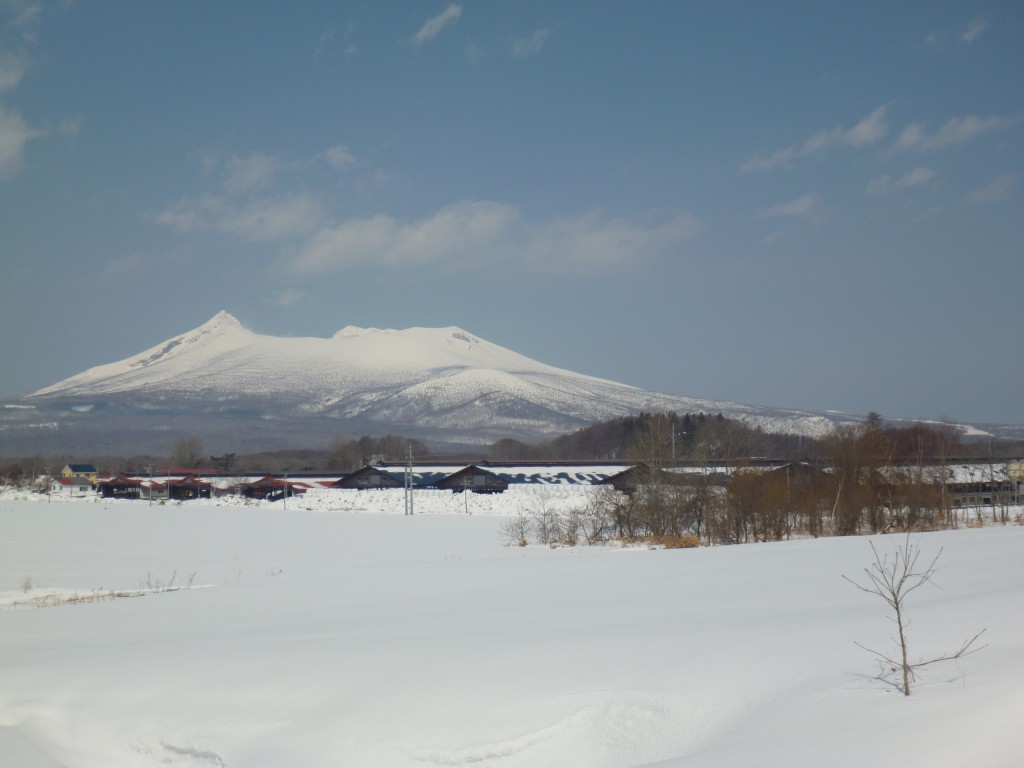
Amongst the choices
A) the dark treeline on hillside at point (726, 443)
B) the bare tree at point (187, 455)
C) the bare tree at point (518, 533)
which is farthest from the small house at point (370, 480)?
the bare tree at point (187, 455)

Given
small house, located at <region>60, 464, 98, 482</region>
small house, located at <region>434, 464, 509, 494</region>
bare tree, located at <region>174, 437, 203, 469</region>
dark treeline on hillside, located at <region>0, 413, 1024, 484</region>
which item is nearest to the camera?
dark treeline on hillside, located at <region>0, 413, 1024, 484</region>

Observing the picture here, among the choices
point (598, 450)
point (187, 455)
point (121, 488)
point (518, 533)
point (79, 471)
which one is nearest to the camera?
point (518, 533)

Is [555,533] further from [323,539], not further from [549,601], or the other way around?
[549,601]

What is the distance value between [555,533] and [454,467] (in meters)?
51.2

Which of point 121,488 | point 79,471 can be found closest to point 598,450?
point 121,488

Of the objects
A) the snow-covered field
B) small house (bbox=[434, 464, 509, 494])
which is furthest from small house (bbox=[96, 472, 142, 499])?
the snow-covered field

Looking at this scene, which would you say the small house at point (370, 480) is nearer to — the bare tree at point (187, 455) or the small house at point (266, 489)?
the small house at point (266, 489)

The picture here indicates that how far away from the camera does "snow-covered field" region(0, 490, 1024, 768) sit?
582cm

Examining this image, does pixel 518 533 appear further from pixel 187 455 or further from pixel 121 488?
pixel 187 455

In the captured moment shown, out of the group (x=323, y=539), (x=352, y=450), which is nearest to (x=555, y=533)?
(x=323, y=539)

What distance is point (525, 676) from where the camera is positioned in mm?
7551

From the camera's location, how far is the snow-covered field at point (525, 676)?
5824mm

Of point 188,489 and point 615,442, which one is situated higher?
point 615,442

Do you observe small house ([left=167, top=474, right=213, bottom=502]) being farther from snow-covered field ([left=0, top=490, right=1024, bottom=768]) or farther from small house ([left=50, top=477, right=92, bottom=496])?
snow-covered field ([left=0, top=490, right=1024, bottom=768])
